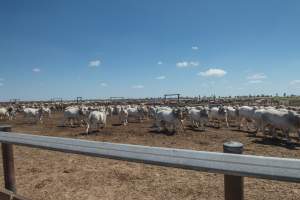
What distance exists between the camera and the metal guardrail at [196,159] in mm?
1571

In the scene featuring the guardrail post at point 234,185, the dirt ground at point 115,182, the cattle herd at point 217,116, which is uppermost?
the guardrail post at point 234,185

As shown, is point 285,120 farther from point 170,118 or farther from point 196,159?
point 196,159

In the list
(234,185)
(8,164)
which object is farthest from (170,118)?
(234,185)

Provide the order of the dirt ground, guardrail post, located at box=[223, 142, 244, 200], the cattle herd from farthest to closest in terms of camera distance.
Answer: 1. the cattle herd
2. the dirt ground
3. guardrail post, located at box=[223, 142, 244, 200]

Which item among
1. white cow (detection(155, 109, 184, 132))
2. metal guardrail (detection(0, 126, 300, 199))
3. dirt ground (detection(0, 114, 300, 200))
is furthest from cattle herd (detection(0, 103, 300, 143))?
metal guardrail (detection(0, 126, 300, 199))

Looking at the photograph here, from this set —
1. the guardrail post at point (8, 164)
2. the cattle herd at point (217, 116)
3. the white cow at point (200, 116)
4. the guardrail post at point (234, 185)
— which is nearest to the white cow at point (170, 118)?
the cattle herd at point (217, 116)

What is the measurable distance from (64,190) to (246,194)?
441 cm

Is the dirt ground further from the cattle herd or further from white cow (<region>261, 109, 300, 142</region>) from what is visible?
the cattle herd

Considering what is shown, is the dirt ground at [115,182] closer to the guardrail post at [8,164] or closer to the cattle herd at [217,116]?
the guardrail post at [8,164]

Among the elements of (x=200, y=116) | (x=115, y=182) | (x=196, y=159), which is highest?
(x=196, y=159)

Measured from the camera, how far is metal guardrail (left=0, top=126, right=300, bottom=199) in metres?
1.57

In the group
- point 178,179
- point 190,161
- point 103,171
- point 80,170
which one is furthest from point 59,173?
point 190,161

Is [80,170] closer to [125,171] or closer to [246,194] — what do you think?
[125,171]

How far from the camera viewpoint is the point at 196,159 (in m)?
1.93
